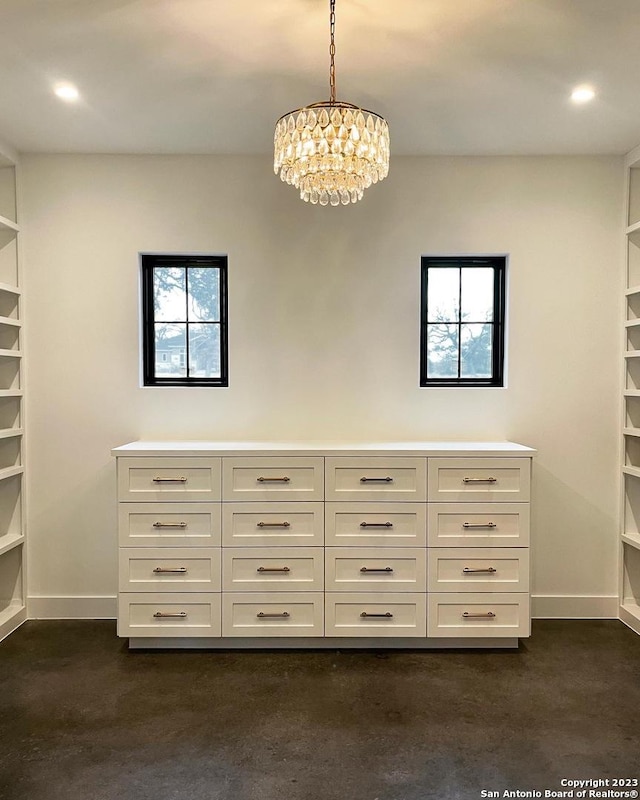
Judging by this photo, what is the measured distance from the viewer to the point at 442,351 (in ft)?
11.2

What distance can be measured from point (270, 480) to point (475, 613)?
1250 mm

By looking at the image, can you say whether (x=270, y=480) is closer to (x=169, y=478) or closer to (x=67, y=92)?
(x=169, y=478)

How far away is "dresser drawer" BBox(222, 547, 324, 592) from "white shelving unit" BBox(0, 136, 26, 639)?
1338mm

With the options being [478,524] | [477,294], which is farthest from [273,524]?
[477,294]

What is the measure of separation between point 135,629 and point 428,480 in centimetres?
168

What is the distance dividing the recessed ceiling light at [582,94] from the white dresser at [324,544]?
1694 millimetres

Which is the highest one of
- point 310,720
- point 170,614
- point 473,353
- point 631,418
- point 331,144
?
point 331,144

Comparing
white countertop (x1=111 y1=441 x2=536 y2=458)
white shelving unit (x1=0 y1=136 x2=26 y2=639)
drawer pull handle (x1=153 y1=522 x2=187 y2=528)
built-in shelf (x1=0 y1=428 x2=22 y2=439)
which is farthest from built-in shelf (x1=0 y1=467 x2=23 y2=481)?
drawer pull handle (x1=153 y1=522 x2=187 y2=528)

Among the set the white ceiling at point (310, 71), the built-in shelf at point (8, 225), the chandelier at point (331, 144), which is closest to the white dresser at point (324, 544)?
the chandelier at point (331, 144)

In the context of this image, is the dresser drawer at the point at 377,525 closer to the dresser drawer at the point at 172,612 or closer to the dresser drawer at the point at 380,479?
the dresser drawer at the point at 380,479

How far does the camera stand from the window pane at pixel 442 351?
134 inches

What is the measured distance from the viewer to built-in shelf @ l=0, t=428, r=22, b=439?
10.0 ft

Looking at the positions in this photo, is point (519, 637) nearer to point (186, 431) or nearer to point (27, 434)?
point (186, 431)

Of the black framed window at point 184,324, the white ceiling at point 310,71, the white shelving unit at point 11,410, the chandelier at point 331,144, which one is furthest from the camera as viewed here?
the black framed window at point 184,324
